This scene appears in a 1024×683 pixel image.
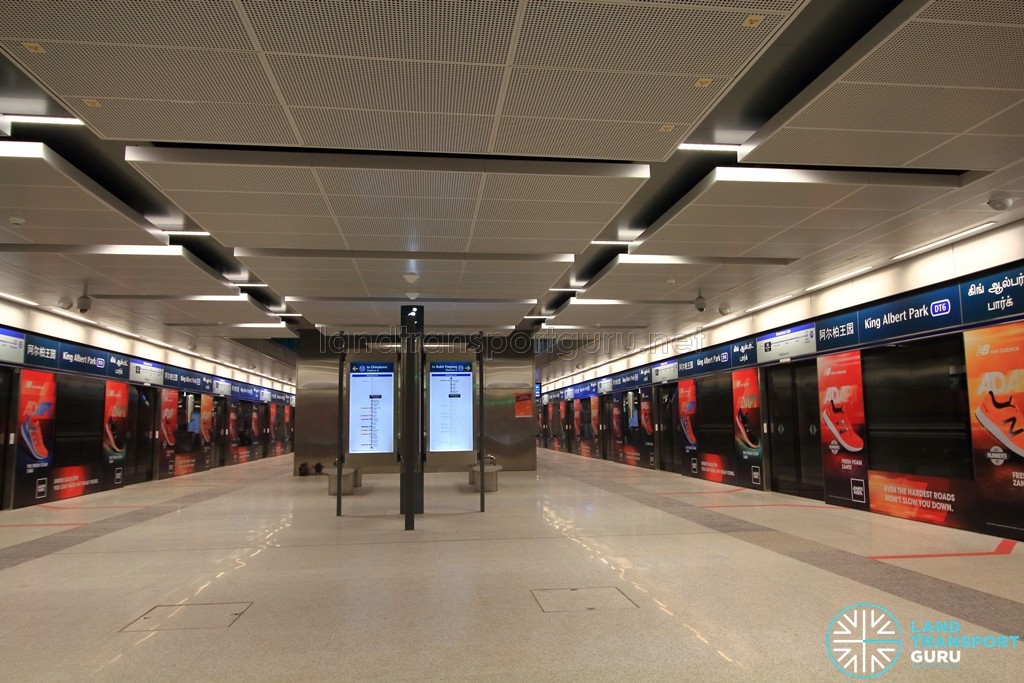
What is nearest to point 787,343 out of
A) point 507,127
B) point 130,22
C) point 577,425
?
point 507,127

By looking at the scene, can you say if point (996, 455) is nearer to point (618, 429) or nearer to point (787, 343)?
point (787, 343)

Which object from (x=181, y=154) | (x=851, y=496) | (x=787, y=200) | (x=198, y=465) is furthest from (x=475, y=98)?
(x=198, y=465)

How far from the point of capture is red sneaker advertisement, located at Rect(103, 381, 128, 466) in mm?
13211

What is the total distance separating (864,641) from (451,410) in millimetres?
7909

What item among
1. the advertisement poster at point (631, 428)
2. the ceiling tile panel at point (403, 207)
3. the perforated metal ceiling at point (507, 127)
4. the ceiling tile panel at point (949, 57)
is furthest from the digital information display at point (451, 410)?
the advertisement poster at point (631, 428)

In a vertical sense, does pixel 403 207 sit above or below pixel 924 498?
above

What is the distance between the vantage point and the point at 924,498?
8.06 metres

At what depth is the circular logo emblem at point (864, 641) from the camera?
334 centimetres

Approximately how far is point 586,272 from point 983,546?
600 centimetres

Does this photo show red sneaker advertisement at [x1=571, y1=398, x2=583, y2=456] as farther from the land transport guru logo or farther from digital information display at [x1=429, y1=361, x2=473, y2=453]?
the land transport guru logo

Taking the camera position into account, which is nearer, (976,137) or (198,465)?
(976,137)

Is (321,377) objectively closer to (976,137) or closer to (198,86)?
(198,86)

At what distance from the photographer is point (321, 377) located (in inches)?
620

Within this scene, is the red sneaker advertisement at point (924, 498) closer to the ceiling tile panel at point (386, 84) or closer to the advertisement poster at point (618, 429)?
the ceiling tile panel at point (386, 84)
